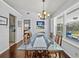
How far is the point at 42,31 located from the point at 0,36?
5.09 ft

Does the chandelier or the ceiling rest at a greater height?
the ceiling

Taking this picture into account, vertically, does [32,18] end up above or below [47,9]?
below

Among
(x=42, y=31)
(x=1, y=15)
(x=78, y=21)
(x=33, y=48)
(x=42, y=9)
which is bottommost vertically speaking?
(x=33, y=48)

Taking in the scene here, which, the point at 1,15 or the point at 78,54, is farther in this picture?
the point at 1,15

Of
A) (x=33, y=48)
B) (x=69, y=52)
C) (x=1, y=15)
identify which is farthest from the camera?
(x=1, y=15)

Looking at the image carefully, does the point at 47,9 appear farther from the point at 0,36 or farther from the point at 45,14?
the point at 0,36

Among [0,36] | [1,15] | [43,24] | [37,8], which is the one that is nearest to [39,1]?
[37,8]

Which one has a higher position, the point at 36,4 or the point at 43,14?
the point at 36,4

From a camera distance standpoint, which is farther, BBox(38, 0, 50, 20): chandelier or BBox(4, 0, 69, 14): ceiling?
BBox(38, 0, 50, 20): chandelier

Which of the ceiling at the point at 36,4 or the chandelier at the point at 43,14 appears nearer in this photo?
the ceiling at the point at 36,4

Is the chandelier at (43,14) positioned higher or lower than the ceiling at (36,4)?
lower

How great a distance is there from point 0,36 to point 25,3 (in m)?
1.71

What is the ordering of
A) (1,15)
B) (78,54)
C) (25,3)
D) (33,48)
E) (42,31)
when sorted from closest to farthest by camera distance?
(33,48), (78,54), (1,15), (42,31), (25,3)

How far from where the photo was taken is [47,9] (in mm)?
5168
